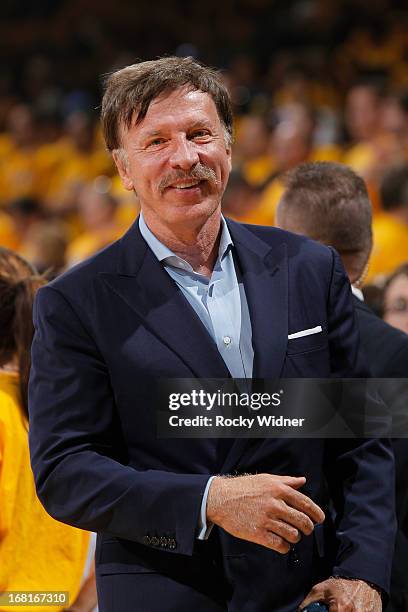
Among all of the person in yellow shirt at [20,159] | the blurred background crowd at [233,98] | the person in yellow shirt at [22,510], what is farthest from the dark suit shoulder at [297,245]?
the person in yellow shirt at [20,159]

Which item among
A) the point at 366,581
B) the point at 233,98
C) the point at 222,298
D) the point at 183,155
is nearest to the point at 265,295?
the point at 222,298

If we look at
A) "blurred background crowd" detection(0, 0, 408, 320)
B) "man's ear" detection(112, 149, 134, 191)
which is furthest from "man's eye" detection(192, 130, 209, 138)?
"blurred background crowd" detection(0, 0, 408, 320)

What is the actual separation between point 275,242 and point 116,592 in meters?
0.75

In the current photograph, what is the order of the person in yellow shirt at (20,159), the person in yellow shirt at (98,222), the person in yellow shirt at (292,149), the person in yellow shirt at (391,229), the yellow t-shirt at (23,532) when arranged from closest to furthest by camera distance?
the yellow t-shirt at (23,532), the person in yellow shirt at (391,229), the person in yellow shirt at (292,149), the person in yellow shirt at (98,222), the person in yellow shirt at (20,159)

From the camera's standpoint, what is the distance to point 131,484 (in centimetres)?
171

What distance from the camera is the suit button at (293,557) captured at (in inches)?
71.9

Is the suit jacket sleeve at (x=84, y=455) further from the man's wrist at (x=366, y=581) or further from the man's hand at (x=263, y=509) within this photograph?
the man's wrist at (x=366, y=581)

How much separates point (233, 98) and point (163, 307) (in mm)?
7327

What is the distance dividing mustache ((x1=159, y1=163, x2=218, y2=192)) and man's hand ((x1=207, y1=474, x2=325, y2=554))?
578 mm

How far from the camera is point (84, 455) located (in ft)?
5.71

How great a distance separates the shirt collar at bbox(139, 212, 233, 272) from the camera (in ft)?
6.34

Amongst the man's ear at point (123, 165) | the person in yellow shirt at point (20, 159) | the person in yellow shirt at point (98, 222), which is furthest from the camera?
the person in yellow shirt at point (20, 159)

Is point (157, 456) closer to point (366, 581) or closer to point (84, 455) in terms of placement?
point (84, 455)

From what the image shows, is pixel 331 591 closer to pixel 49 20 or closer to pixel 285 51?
pixel 285 51
